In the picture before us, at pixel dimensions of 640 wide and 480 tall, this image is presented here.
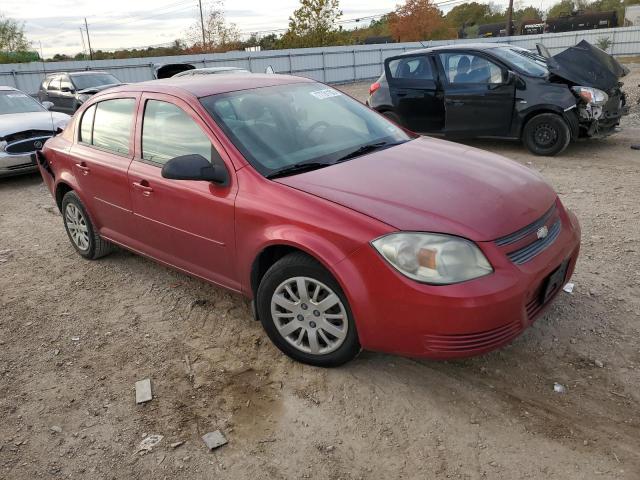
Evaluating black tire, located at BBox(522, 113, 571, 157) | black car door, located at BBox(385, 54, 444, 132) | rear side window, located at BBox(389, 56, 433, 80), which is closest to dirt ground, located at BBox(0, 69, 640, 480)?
black tire, located at BBox(522, 113, 571, 157)

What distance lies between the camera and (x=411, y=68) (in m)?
8.98

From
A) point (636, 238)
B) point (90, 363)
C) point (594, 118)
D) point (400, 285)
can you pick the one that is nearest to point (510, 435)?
point (400, 285)

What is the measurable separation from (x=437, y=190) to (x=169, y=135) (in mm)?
1899

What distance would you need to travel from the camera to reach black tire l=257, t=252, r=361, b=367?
2.84 metres

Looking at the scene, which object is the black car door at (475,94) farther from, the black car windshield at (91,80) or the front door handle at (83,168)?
the black car windshield at (91,80)

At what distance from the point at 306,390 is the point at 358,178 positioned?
1238 mm

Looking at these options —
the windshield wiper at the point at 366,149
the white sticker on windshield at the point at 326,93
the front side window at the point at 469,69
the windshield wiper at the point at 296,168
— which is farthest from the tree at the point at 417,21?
the windshield wiper at the point at 296,168

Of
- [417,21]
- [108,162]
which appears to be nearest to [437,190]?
[108,162]

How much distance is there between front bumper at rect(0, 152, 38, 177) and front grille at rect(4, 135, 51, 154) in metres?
0.08

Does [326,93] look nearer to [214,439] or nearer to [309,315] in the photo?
[309,315]

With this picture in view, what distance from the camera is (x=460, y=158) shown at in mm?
3436

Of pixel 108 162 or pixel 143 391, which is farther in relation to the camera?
pixel 108 162

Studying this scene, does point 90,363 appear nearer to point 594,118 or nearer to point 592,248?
point 592,248

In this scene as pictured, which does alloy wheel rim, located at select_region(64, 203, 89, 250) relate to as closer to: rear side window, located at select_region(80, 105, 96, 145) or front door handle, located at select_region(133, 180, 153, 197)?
rear side window, located at select_region(80, 105, 96, 145)
